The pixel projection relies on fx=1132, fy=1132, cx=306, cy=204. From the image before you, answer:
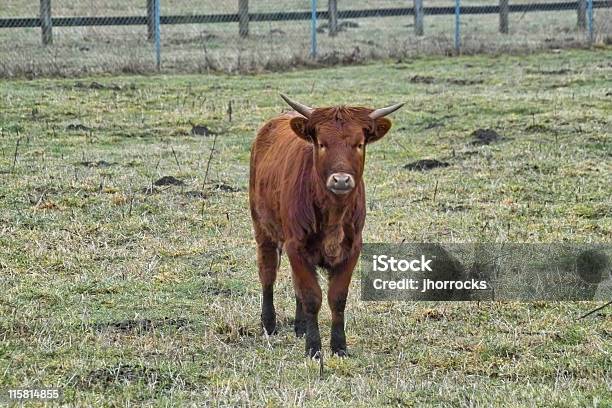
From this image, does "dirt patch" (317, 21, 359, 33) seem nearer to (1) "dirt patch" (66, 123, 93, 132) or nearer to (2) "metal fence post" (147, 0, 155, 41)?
(2) "metal fence post" (147, 0, 155, 41)

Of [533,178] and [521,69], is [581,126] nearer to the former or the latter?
[533,178]

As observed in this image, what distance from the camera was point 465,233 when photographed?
30.8 ft

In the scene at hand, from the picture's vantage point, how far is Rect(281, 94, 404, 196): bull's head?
6.29 metres

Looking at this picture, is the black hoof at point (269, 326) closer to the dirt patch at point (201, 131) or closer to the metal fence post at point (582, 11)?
the dirt patch at point (201, 131)

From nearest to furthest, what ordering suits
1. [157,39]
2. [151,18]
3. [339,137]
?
[339,137] → [157,39] → [151,18]

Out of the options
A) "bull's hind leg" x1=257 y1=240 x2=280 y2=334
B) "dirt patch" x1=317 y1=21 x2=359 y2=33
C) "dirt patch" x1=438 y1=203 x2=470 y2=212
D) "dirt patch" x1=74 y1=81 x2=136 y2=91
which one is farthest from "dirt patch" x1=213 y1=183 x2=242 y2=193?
"dirt patch" x1=317 y1=21 x2=359 y2=33

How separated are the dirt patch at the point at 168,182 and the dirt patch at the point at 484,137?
146 inches

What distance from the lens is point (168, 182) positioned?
11.2 m

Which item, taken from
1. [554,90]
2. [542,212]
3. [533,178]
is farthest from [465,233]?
[554,90]

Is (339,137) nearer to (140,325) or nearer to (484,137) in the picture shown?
(140,325)

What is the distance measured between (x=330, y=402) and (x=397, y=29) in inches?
878

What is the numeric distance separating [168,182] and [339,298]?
495 centimetres

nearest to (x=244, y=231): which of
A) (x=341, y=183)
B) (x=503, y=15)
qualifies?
(x=341, y=183)

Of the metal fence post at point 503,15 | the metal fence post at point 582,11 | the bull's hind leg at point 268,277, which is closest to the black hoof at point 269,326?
the bull's hind leg at point 268,277
